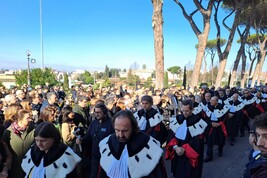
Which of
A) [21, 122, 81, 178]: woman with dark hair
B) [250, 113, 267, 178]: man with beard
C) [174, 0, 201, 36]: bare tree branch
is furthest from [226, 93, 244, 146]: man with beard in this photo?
[174, 0, 201, 36]: bare tree branch

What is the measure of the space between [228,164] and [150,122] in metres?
2.85

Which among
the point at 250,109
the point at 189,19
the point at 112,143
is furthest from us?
the point at 189,19

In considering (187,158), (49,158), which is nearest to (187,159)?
(187,158)

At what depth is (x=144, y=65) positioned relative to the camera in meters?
146

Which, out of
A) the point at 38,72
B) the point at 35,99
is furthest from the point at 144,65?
the point at 35,99

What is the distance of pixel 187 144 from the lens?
4.21 m

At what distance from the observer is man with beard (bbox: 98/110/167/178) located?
2490 millimetres

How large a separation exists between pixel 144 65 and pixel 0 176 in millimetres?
143600

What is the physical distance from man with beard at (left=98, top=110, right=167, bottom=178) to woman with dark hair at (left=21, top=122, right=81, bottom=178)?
39 centimetres

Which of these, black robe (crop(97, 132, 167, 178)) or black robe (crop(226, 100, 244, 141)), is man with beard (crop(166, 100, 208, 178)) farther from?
black robe (crop(226, 100, 244, 141))

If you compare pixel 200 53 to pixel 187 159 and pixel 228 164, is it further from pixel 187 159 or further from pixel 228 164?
pixel 187 159

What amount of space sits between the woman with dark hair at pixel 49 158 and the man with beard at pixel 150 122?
8.13 feet

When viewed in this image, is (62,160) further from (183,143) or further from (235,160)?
(235,160)

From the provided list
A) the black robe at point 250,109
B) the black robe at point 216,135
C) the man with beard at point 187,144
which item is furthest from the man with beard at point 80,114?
the black robe at point 250,109
